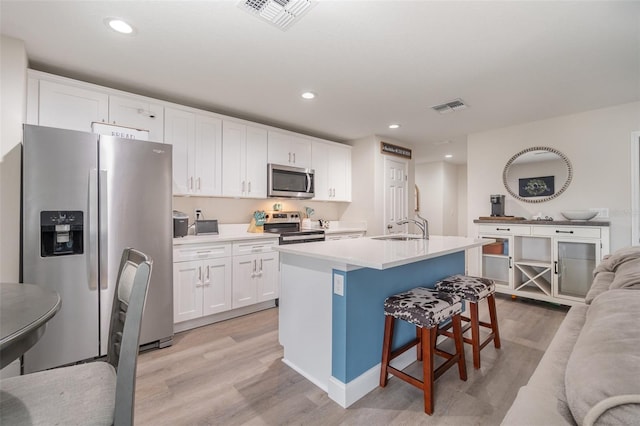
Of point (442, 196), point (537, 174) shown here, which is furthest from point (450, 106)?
point (442, 196)

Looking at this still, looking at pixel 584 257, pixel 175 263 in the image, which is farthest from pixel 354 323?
pixel 584 257

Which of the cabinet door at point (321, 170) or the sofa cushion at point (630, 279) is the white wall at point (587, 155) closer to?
the cabinet door at point (321, 170)

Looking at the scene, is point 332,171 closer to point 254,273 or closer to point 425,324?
point 254,273

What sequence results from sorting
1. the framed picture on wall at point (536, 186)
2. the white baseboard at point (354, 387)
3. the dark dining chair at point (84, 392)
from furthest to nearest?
1. the framed picture on wall at point (536, 186)
2. the white baseboard at point (354, 387)
3. the dark dining chair at point (84, 392)

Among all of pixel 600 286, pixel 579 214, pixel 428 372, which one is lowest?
pixel 428 372

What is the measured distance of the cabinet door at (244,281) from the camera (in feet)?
10.5

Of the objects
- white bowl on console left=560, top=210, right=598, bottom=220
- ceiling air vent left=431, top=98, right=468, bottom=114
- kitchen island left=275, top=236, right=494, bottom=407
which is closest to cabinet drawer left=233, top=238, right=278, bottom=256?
kitchen island left=275, top=236, right=494, bottom=407

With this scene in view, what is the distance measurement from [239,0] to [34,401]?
2.09 metres

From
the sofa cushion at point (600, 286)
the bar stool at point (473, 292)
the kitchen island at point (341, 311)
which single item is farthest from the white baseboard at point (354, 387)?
the sofa cushion at point (600, 286)

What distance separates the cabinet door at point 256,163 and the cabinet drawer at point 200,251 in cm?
85

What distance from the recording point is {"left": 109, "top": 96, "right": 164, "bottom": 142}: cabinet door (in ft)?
8.93

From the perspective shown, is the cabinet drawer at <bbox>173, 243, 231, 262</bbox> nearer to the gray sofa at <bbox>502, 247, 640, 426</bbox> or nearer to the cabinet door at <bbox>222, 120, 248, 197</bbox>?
the cabinet door at <bbox>222, 120, 248, 197</bbox>

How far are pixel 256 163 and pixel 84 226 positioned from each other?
198cm

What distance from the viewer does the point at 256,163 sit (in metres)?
3.75
